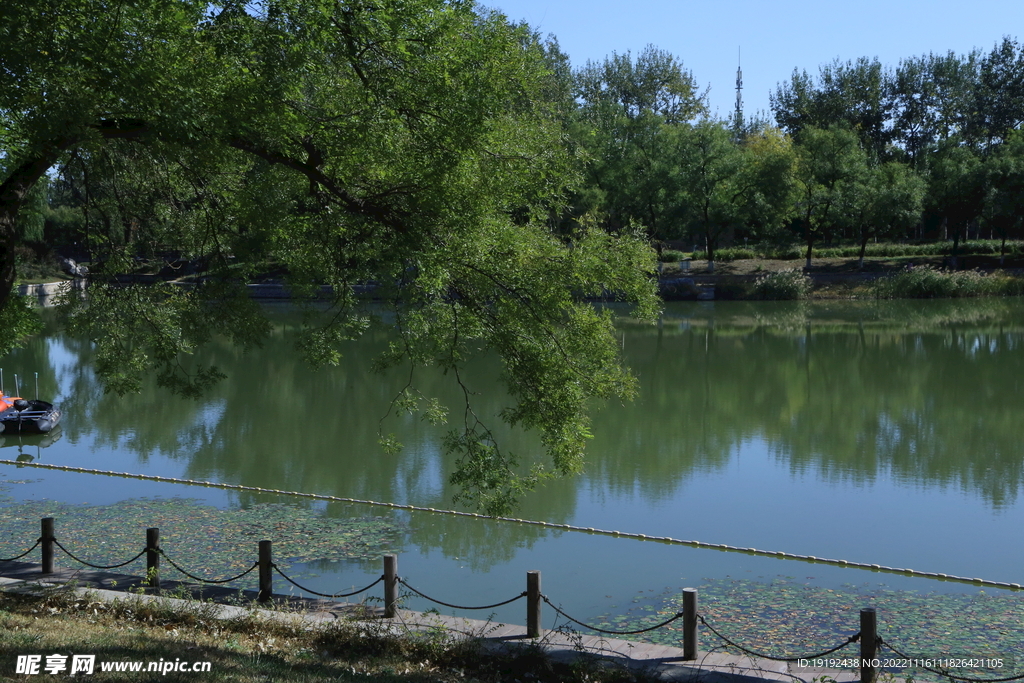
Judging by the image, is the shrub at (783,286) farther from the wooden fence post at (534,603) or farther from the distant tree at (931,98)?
the wooden fence post at (534,603)

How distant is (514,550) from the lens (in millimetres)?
11383

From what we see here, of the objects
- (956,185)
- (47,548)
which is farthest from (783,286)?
(47,548)

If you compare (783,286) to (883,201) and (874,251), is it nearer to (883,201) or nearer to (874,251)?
(883,201)

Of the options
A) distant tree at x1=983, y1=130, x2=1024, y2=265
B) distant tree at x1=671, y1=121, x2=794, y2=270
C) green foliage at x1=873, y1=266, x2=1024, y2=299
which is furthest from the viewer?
distant tree at x1=983, y1=130, x2=1024, y2=265

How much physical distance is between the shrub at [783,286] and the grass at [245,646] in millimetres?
39891

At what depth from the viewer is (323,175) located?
8945 millimetres

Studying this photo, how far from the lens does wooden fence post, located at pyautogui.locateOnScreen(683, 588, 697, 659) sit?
23.4ft

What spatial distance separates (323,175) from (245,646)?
4309mm

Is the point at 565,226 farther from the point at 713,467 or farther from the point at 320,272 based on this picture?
the point at 320,272

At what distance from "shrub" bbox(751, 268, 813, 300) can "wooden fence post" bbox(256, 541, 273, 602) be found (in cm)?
3938

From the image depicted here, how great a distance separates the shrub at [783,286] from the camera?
147ft

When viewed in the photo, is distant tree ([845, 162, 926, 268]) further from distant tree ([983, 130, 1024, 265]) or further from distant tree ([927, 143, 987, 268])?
distant tree ([983, 130, 1024, 265])

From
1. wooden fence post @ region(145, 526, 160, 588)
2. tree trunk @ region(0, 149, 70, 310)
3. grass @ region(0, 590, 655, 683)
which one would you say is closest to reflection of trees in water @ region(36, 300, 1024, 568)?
wooden fence post @ region(145, 526, 160, 588)

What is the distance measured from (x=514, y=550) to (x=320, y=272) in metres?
4.16
